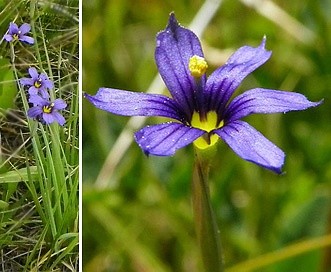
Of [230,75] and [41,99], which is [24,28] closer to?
[41,99]

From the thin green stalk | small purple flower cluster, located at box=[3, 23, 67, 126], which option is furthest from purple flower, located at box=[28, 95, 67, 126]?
the thin green stalk

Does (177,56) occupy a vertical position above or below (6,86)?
above

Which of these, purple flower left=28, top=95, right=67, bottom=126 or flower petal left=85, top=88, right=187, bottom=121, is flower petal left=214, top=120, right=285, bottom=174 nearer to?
flower petal left=85, top=88, right=187, bottom=121

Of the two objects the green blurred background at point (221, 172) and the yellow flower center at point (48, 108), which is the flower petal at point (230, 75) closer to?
the yellow flower center at point (48, 108)

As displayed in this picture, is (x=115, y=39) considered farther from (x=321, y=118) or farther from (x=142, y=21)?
(x=321, y=118)

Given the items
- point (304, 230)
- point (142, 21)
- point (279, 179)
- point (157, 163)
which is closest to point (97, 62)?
point (142, 21)

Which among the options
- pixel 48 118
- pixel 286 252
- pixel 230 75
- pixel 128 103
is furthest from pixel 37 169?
pixel 286 252
